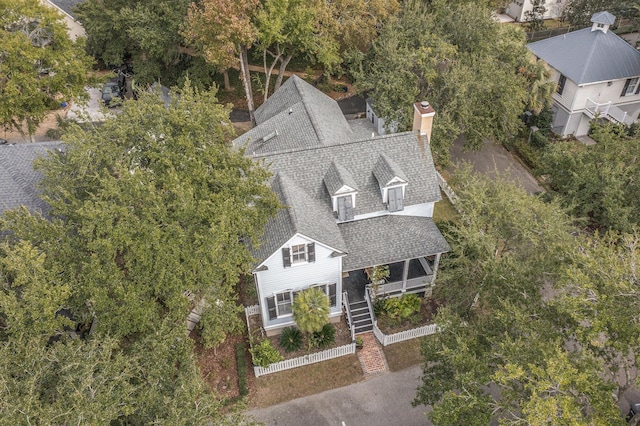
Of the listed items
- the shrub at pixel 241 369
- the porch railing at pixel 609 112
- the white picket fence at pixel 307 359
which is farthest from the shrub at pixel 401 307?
the porch railing at pixel 609 112

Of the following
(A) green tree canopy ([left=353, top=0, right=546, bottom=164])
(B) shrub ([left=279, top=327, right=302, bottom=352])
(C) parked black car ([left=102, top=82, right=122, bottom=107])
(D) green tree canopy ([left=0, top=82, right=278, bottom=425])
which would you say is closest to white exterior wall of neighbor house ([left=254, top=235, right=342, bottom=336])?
(B) shrub ([left=279, top=327, right=302, bottom=352])

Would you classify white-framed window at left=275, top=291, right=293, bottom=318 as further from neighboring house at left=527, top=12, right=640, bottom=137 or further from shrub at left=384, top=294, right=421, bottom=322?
neighboring house at left=527, top=12, right=640, bottom=137

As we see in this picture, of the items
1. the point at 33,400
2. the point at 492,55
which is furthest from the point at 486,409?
the point at 492,55

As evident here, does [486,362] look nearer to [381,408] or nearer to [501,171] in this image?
[381,408]

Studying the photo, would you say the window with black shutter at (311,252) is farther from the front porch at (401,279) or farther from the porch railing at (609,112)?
the porch railing at (609,112)

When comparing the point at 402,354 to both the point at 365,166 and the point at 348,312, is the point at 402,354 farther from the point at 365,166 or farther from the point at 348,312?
the point at 365,166

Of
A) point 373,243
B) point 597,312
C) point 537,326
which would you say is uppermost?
point 597,312
